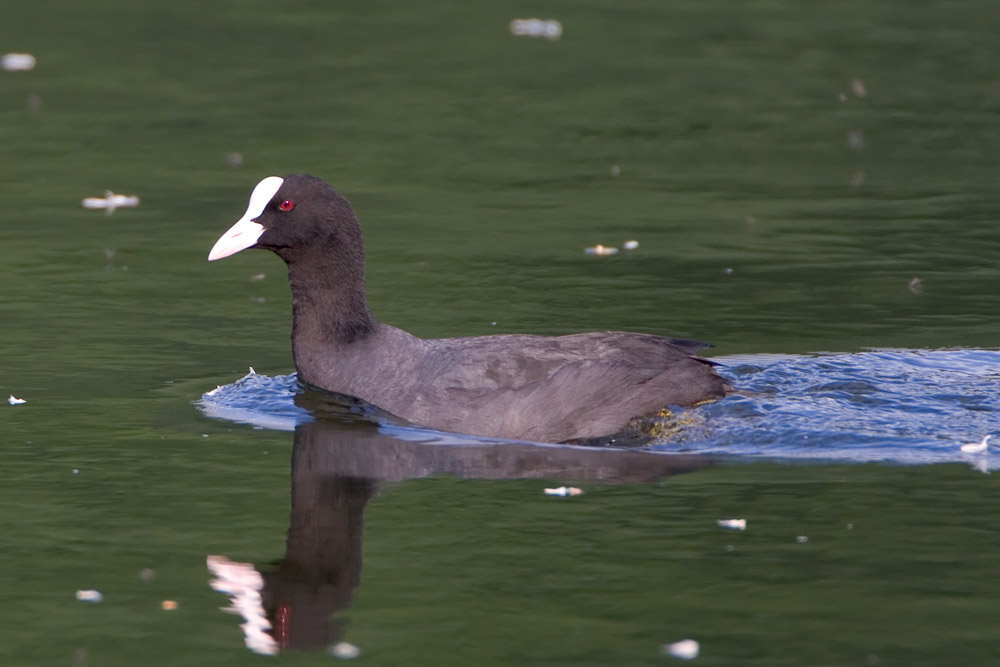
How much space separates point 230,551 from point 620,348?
2.68 m

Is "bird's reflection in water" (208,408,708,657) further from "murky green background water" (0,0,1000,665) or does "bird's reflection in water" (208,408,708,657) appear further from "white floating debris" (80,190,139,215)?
"white floating debris" (80,190,139,215)

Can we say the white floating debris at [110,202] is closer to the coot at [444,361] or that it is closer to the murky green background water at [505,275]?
the murky green background water at [505,275]

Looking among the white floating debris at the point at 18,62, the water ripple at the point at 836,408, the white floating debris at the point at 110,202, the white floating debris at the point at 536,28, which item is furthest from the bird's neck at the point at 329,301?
the white floating debris at the point at 536,28

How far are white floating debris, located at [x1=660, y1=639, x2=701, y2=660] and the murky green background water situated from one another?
62 millimetres

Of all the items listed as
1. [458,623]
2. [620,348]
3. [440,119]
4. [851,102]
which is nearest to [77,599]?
[458,623]

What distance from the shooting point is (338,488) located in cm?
720

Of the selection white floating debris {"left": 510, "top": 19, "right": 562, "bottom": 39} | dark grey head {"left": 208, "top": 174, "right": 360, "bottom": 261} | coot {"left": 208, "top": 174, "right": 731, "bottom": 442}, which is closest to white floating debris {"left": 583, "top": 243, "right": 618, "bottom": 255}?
coot {"left": 208, "top": 174, "right": 731, "bottom": 442}

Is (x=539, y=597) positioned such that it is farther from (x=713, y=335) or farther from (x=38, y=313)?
(x=38, y=313)

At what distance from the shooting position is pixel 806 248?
11352mm

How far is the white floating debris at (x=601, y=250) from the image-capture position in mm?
11469

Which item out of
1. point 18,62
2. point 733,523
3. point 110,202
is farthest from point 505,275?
point 18,62

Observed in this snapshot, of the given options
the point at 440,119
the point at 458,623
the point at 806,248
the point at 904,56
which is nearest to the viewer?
the point at 458,623

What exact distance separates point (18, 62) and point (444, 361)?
33.9 feet

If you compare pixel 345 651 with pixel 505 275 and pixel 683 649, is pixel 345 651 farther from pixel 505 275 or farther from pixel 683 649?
pixel 505 275
